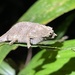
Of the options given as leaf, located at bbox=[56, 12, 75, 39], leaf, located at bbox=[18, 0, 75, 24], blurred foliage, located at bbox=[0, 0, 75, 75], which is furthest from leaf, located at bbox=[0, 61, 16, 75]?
leaf, located at bbox=[56, 12, 75, 39]

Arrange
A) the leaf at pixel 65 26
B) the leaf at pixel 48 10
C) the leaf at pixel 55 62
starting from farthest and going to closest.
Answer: the leaf at pixel 65 26 → the leaf at pixel 48 10 → the leaf at pixel 55 62

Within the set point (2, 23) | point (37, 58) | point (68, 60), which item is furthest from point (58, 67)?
point (2, 23)

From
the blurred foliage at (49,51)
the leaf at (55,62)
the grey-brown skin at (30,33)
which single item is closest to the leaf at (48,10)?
the blurred foliage at (49,51)

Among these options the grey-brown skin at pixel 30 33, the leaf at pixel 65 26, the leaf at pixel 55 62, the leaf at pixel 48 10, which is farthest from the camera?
the leaf at pixel 65 26

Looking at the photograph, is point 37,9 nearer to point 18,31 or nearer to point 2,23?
point 18,31

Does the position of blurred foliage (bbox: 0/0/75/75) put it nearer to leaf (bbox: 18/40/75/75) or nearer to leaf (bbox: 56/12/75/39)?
leaf (bbox: 18/40/75/75)

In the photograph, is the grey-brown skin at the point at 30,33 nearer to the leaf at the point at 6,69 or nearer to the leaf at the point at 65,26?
the leaf at the point at 6,69
